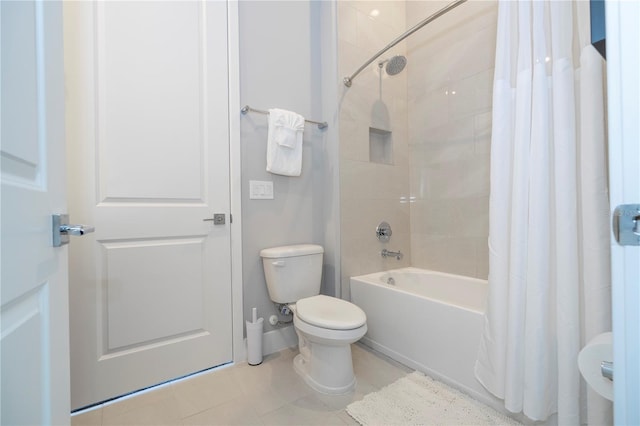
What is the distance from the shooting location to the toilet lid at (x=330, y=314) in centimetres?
133

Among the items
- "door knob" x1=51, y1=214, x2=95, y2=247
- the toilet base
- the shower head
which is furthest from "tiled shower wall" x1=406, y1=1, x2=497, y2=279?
"door knob" x1=51, y1=214, x2=95, y2=247

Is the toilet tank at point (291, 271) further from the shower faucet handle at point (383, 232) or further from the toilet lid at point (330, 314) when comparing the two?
the shower faucet handle at point (383, 232)

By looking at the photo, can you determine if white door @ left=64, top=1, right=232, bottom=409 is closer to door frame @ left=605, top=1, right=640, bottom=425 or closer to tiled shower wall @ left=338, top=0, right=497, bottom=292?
tiled shower wall @ left=338, top=0, right=497, bottom=292

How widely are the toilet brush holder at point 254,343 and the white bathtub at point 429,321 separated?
27.7 inches

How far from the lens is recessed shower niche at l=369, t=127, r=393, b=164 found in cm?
225

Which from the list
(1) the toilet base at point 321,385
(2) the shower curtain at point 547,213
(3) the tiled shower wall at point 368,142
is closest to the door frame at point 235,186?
(1) the toilet base at point 321,385

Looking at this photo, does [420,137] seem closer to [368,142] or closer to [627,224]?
[368,142]

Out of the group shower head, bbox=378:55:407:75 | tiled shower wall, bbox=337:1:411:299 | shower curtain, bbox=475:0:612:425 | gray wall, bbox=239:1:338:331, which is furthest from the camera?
tiled shower wall, bbox=337:1:411:299

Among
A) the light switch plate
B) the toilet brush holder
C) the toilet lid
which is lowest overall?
the toilet brush holder

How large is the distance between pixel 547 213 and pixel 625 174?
2.57 ft

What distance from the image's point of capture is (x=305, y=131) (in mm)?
1998

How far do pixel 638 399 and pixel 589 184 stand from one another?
825 millimetres

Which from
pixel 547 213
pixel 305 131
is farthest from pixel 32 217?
pixel 305 131

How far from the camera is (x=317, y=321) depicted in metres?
1.35
